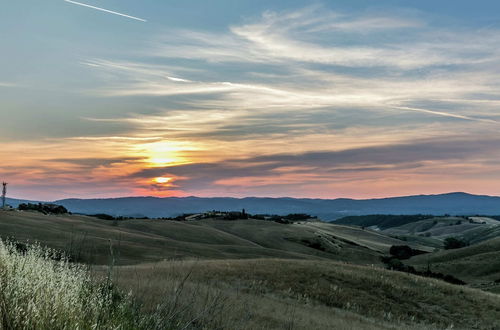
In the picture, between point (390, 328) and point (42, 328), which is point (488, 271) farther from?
point (42, 328)

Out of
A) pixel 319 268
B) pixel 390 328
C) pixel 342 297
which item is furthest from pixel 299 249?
pixel 390 328

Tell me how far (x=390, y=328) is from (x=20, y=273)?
20.7 metres

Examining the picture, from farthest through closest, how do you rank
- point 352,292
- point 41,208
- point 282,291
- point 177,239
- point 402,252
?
point 402,252 < point 41,208 < point 177,239 < point 352,292 < point 282,291

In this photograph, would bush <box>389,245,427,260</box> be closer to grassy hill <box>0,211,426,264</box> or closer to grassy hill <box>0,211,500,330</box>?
grassy hill <box>0,211,426,264</box>

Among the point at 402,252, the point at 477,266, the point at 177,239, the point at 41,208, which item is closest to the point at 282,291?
the point at 177,239

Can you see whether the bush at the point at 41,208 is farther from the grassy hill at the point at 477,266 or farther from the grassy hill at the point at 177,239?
the grassy hill at the point at 477,266

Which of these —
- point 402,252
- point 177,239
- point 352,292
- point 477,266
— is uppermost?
point 352,292

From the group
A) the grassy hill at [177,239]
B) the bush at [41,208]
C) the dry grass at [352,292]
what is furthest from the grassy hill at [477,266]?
the bush at [41,208]

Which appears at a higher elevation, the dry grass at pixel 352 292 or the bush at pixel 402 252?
the dry grass at pixel 352 292

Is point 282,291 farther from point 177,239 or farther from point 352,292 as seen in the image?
point 177,239

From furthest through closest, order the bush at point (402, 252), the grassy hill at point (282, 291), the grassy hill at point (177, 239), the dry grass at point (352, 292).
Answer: the bush at point (402, 252), the grassy hill at point (177, 239), the dry grass at point (352, 292), the grassy hill at point (282, 291)

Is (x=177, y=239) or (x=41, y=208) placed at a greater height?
(x=41, y=208)

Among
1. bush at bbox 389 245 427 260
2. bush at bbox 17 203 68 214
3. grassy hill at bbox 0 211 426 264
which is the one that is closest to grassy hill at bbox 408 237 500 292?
grassy hill at bbox 0 211 426 264

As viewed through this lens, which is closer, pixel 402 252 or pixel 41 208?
pixel 41 208
